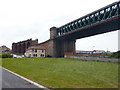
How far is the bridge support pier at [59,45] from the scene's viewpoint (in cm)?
6892

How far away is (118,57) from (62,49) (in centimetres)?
4607

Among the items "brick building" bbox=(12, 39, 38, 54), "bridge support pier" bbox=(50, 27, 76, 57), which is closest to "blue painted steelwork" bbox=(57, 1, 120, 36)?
"bridge support pier" bbox=(50, 27, 76, 57)

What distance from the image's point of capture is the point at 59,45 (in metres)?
71.0

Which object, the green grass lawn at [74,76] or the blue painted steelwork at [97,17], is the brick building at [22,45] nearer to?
the blue painted steelwork at [97,17]

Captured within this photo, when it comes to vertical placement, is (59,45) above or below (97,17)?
below

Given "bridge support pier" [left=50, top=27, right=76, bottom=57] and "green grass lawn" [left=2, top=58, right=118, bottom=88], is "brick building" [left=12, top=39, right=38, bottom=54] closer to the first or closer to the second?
"bridge support pier" [left=50, top=27, right=76, bottom=57]

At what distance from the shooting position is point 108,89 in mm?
7844

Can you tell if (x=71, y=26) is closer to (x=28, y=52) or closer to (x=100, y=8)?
(x=100, y=8)

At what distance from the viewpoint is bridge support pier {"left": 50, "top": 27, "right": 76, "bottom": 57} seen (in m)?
68.9

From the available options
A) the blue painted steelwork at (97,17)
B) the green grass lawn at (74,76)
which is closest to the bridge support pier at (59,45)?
the blue painted steelwork at (97,17)

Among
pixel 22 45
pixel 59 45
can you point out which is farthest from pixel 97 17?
pixel 22 45

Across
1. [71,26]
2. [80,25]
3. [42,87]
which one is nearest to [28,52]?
[71,26]

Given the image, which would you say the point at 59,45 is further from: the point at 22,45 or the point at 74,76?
the point at 74,76

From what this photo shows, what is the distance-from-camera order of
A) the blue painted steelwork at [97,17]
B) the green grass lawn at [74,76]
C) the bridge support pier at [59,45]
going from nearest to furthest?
the green grass lawn at [74,76] → the blue painted steelwork at [97,17] → the bridge support pier at [59,45]
